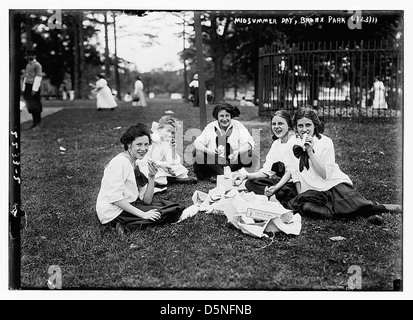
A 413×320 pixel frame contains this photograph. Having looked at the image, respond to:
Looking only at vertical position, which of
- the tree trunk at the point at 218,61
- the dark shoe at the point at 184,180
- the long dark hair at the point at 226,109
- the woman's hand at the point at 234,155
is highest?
the tree trunk at the point at 218,61

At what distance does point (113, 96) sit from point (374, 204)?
327cm

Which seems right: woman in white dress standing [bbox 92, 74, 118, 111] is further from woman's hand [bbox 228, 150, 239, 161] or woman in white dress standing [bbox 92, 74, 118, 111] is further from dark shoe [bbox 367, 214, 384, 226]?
dark shoe [bbox 367, 214, 384, 226]

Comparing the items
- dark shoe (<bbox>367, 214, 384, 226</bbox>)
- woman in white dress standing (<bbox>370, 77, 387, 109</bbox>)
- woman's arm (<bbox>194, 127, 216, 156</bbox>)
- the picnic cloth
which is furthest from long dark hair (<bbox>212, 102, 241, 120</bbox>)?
dark shoe (<bbox>367, 214, 384, 226</bbox>)

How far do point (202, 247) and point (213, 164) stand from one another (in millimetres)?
1400

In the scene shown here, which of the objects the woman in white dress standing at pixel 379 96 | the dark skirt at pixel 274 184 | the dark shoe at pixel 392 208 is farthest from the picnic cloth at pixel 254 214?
the woman in white dress standing at pixel 379 96

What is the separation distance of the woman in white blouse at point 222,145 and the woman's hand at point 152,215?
1076 millimetres

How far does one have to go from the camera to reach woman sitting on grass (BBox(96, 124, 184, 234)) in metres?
3.20

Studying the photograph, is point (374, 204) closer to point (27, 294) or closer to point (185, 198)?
point (185, 198)

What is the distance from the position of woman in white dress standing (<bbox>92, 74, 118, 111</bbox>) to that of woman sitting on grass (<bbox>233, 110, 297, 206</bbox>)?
201 centimetres

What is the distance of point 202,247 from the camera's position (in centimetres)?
298

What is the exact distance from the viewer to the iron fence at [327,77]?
531 centimetres

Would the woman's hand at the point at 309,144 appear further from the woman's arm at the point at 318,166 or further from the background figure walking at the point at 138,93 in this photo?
the background figure walking at the point at 138,93

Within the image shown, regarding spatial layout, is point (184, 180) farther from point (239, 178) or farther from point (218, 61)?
point (218, 61)
